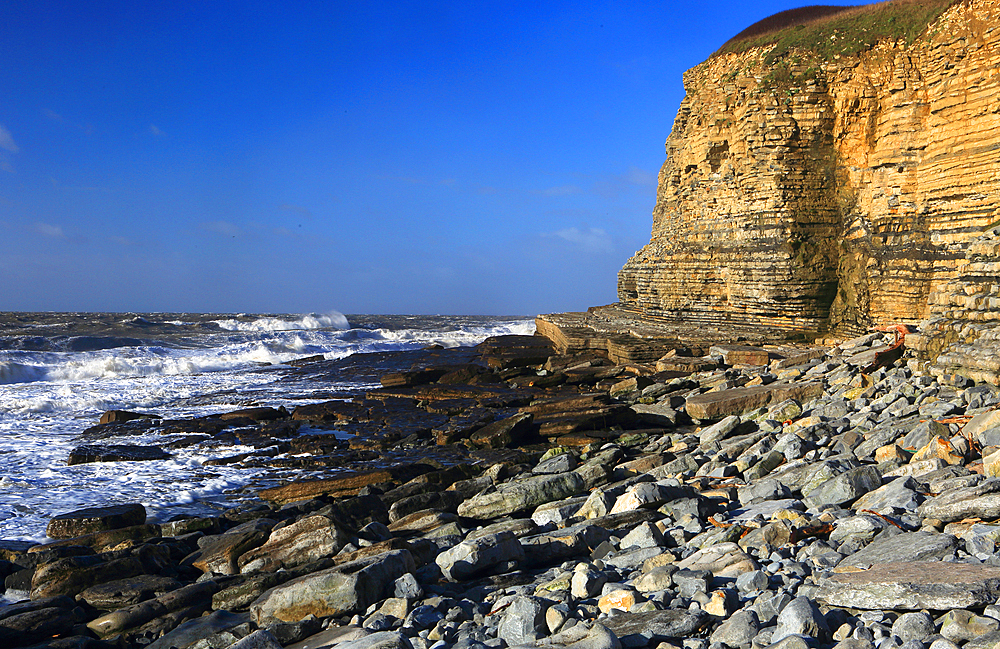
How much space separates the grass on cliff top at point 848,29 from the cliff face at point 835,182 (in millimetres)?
259

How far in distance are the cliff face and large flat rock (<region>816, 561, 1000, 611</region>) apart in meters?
8.41

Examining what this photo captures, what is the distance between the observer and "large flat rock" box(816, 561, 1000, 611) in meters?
2.74

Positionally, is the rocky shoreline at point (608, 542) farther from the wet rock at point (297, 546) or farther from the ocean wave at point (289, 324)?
the ocean wave at point (289, 324)

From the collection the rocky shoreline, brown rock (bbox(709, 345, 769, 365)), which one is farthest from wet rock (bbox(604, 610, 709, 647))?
brown rock (bbox(709, 345, 769, 365))

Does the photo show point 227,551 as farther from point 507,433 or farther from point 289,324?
point 289,324

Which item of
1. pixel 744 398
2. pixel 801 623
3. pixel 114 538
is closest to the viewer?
pixel 801 623

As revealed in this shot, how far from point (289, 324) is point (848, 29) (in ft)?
153

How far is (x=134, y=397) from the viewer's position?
55.6 feet

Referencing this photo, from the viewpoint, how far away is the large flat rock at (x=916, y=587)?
2.74 metres

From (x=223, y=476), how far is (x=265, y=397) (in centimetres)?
810

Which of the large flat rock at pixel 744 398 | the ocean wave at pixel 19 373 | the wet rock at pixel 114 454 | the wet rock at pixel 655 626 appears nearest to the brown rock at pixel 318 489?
the wet rock at pixel 114 454

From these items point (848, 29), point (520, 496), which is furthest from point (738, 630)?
point (848, 29)

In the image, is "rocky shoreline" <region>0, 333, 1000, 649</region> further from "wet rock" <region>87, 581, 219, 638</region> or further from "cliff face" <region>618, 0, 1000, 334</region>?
Result: "cliff face" <region>618, 0, 1000, 334</region>

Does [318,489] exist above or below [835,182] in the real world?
below
